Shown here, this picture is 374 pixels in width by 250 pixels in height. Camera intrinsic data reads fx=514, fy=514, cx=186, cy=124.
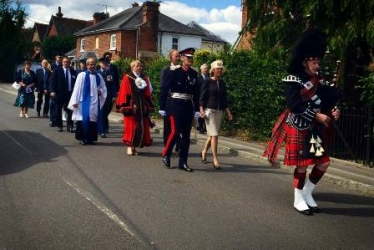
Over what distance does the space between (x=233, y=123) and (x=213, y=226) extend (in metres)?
8.46

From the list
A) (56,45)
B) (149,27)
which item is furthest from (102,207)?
(56,45)

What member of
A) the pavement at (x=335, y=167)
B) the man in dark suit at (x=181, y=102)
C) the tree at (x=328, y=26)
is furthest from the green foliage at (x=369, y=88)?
the man in dark suit at (x=181, y=102)

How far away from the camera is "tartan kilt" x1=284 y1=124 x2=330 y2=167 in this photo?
6312 mm

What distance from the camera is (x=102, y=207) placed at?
6234 mm

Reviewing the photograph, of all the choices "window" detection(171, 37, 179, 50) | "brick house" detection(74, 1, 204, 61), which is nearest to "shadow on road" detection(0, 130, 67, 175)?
"brick house" detection(74, 1, 204, 61)

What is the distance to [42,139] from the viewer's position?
472 inches

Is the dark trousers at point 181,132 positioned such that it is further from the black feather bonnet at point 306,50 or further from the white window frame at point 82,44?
the white window frame at point 82,44

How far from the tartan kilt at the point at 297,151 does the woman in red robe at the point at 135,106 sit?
4515 mm

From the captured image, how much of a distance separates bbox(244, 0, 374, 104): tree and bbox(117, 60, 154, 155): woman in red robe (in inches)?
126

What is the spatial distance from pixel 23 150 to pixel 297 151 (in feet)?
20.1

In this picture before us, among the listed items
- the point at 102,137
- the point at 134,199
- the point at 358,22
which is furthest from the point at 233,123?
the point at 134,199

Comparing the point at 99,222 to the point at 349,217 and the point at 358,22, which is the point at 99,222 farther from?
the point at 358,22

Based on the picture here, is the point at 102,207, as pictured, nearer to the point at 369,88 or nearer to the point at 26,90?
the point at 369,88

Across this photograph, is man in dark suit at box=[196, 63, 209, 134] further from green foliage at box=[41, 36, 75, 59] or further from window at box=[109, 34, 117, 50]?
green foliage at box=[41, 36, 75, 59]
